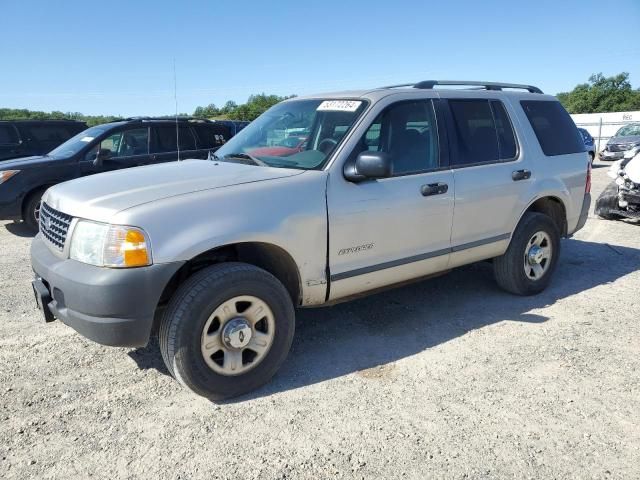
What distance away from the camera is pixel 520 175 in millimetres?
4609

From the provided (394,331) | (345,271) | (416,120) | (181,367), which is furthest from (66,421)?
(416,120)

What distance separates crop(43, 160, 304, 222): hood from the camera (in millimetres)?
3008

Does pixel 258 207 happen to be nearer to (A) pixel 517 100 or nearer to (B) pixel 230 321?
(B) pixel 230 321

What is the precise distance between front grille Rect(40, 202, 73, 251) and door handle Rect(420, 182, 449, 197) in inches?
94.7

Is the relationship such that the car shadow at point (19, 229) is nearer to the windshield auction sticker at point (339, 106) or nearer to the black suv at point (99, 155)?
the black suv at point (99, 155)

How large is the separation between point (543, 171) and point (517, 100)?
707mm

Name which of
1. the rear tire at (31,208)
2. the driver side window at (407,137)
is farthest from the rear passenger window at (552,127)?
the rear tire at (31,208)

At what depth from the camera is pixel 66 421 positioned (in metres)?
2.97

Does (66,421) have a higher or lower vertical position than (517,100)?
lower

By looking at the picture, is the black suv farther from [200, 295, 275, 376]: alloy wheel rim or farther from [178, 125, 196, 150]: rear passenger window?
[200, 295, 275, 376]: alloy wheel rim

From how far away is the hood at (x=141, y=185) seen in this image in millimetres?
3008

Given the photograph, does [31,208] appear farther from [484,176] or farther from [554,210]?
[554,210]

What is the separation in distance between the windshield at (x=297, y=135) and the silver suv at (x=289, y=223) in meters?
0.02

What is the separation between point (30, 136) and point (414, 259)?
414 inches
